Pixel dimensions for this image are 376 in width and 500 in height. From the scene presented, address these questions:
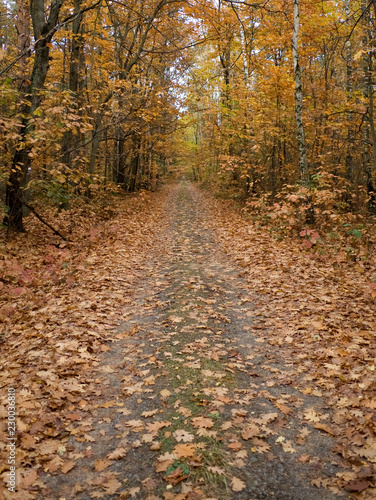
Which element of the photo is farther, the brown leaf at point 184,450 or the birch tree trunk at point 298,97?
the birch tree trunk at point 298,97

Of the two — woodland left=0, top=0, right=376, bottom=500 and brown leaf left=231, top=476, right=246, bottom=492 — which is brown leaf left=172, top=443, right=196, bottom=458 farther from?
brown leaf left=231, top=476, right=246, bottom=492

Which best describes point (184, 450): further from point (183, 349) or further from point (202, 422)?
point (183, 349)

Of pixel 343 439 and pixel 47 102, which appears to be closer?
pixel 343 439

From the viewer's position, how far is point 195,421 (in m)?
3.77

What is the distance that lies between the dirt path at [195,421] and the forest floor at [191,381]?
0.05 ft

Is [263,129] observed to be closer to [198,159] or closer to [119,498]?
[119,498]

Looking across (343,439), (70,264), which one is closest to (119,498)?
(343,439)

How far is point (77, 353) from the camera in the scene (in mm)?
5117

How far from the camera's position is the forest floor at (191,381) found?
314 centimetres

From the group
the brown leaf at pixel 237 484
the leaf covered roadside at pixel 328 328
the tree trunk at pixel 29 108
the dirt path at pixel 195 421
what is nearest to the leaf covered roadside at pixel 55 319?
the dirt path at pixel 195 421

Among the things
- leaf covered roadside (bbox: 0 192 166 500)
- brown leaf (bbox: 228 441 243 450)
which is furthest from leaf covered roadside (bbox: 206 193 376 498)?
leaf covered roadside (bbox: 0 192 166 500)

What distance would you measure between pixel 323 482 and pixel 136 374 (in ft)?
8.65

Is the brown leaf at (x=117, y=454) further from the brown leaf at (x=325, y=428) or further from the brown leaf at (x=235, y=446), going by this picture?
the brown leaf at (x=325, y=428)

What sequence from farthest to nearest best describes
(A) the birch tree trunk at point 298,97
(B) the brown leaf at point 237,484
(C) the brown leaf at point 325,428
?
(A) the birch tree trunk at point 298,97 → (C) the brown leaf at point 325,428 → (B) the brown leaf at point 237,484
